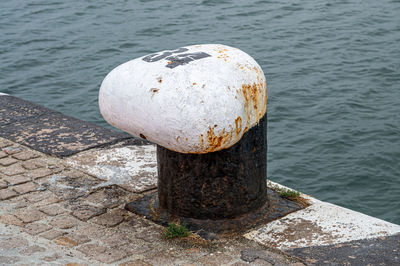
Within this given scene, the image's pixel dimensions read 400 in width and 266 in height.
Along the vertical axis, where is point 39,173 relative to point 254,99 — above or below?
below

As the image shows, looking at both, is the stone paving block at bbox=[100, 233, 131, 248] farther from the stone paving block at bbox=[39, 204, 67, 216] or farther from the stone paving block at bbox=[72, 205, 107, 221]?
the stone paving block at bbox=[39, 204, 67, 216]

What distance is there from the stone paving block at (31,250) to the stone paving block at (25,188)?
92 centimetres

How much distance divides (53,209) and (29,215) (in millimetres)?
167

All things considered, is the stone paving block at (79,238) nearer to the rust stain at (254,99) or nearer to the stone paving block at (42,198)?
the stone paving block at (42,198)

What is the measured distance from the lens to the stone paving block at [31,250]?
3468mm

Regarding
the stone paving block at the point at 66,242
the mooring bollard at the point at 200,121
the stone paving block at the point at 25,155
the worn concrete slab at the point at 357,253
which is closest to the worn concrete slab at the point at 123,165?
the stone paving block at the point at 25,155

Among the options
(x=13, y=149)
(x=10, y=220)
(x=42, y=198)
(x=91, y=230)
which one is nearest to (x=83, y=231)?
(x=91, y=230)

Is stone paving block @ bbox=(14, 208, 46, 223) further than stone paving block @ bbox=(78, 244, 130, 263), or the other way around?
stone paving block @ bbox=(14, 208, 46, 223)

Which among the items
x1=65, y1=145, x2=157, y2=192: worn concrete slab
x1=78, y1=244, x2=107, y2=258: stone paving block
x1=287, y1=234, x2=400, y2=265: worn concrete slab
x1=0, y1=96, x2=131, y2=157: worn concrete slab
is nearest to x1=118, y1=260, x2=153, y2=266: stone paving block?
x1=78, y1=244, x2=107, y2=258: stone paving block

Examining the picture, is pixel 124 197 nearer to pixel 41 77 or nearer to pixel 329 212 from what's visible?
pixel 329 212

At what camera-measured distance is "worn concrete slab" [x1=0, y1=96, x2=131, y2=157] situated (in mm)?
5211

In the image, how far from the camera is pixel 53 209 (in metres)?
4.14

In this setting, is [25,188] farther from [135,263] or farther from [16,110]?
[16,110]

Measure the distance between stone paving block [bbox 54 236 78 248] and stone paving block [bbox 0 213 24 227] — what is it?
342 millimetres
